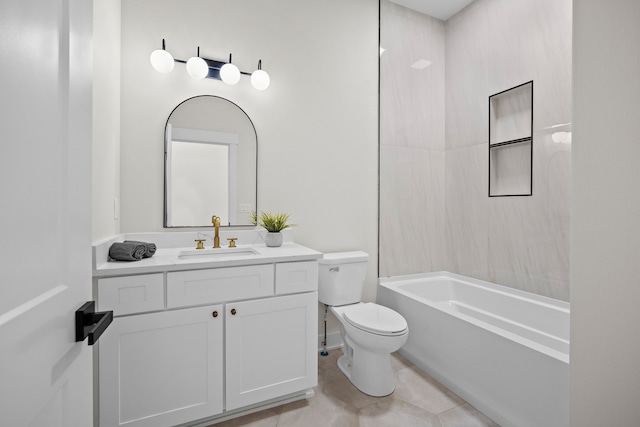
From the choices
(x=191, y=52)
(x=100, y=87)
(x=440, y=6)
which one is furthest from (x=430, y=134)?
(x=100, y=87)

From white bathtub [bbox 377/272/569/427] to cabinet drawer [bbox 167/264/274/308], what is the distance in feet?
3.93

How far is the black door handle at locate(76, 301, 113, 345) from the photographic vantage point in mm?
612

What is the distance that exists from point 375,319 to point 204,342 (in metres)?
1.06

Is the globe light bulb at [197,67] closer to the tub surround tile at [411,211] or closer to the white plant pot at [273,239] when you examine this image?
the white plant pot at [273,239]

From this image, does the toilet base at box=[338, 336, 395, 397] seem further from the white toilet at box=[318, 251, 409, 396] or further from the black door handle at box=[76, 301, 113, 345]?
the black door handle at box=[76, 301, 113, 345]

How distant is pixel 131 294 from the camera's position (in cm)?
137

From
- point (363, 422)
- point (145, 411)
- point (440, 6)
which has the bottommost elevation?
point (363, 422)

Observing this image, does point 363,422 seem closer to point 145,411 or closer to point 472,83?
point 145,411

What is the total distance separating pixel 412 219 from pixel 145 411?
92.9 inches

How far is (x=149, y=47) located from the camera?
1.88m

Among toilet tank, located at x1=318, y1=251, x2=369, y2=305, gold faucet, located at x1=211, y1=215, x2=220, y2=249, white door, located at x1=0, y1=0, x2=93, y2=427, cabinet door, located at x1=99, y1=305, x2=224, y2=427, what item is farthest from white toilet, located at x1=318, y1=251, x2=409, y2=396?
white door, located at x1=0, y1=0, x2=93, y2=427

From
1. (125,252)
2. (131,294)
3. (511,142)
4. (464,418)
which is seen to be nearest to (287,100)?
(125,252)

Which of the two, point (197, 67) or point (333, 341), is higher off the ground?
point (197, 67)

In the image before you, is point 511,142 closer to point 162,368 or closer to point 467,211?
point 467,211
